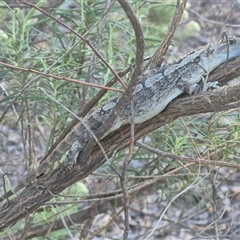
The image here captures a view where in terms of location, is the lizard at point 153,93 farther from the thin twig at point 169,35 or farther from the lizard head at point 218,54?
the thin twig at point 169,35

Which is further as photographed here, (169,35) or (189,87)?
(189,87)

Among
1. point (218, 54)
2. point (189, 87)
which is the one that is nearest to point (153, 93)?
point (189, 87)

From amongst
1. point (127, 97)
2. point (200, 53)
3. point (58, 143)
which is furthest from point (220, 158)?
point (127, 97)

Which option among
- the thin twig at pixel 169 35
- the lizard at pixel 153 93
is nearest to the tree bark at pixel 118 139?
the lizard at pixel 153 93

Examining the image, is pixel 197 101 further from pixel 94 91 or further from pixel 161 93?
pixel 94 91

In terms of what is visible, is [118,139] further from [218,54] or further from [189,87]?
[218,54]

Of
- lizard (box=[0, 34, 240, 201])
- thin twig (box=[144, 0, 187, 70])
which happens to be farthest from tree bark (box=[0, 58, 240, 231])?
thin twig (box=[144, 0, 187, 70])

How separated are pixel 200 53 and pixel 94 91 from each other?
21.0 inches

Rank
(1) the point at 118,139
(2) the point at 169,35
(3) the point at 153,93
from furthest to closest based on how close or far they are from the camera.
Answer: (3) the point at 153,93
(1) the point at 118,139
(2) the point at 169,35

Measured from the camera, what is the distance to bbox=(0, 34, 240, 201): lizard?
1.78 metres

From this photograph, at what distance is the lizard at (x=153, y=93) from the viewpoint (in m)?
1.78

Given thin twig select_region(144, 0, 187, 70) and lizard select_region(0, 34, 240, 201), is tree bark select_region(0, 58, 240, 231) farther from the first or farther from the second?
thin twig select_region(144, 0, 187, 70)

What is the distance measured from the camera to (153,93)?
1.91 metres

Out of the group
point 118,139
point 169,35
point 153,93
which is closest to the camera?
point 169,35
